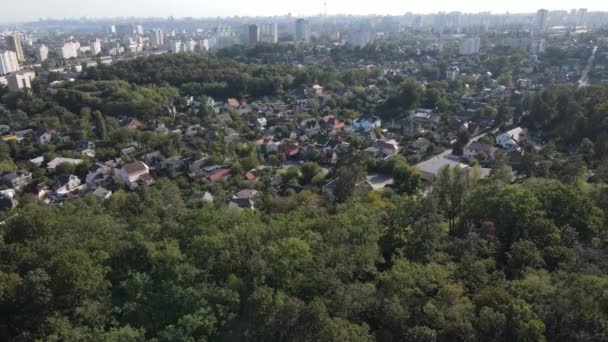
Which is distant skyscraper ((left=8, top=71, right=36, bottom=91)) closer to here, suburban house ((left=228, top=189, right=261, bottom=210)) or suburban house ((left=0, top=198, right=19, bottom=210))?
suburban house ((left=0, top=198, right=19, bottom=210))

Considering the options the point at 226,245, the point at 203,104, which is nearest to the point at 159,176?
the point at 203,104

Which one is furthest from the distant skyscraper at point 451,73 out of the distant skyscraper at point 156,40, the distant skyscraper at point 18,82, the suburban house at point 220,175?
the distant skyscraper at point 156,40

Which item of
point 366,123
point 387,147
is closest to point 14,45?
point 366,123

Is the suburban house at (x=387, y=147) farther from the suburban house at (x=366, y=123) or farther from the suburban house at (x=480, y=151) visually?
the suburban house at (x=366, y=123)

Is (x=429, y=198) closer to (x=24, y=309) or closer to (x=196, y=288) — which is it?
(x=196, y=288)

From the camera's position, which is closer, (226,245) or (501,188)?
(226,245)
